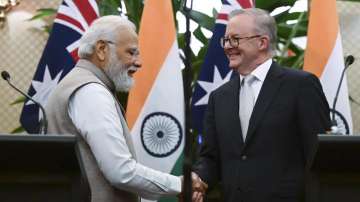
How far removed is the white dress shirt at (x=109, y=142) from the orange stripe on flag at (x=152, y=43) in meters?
1.64

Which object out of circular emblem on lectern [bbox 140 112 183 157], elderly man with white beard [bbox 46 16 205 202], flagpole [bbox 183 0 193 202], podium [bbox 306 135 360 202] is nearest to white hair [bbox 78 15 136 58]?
elderly man with white beard [bbox 46 16 205 202]

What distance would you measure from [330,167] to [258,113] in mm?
791

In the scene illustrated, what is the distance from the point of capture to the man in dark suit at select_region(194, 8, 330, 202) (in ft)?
8.39

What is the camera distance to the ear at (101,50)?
94.9 inches

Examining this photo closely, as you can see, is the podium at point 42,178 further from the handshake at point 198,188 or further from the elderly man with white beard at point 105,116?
the handshake at point 198,188

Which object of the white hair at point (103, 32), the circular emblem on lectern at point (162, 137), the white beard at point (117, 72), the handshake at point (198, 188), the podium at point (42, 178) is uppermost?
the white hair at point (103, 32)

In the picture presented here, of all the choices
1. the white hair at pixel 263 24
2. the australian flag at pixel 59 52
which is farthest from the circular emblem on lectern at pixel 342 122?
the australian flag at pixel 59 52

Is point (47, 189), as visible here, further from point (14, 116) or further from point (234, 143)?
point (14, 116)

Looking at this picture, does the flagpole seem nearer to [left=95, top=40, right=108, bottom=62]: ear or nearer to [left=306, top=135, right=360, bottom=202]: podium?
[left=306, top=135, right=360, bottom=202]: podium

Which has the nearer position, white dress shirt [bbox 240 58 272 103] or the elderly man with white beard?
the elderly man with white beard

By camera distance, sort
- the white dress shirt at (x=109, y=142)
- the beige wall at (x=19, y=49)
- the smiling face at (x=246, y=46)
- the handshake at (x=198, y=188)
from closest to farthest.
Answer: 1. the white dress shirt at (x=109, y=142)
2. the handshake at (x=198, y=188)
3. the smiling face at (x=246, y=46)
4. the beige wall at (x=19, y=49)

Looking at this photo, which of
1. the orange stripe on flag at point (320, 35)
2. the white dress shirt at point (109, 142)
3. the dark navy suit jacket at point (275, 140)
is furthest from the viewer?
the orange stripe on flag at point (320, 35)

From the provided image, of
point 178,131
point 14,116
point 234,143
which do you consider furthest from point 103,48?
point 14,116

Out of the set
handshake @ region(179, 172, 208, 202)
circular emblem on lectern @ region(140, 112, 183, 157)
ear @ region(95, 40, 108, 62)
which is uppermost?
ear @ region(95, 40, 108, 62)
